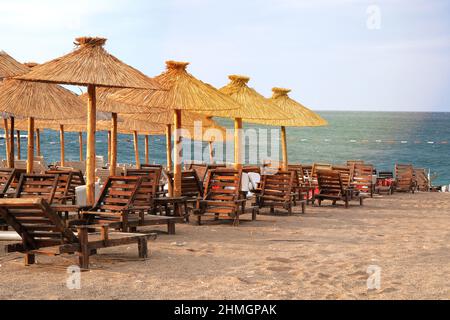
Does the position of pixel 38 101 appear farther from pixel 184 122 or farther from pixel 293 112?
pixel 293 112

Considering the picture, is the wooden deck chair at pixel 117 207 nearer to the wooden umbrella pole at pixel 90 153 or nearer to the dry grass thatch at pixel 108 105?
the wooden umbrella pole at pixel 90 153

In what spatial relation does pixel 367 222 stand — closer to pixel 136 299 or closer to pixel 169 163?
pixel 169 163

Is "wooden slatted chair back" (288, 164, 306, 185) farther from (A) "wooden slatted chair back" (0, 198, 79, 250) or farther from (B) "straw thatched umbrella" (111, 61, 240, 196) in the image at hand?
(A) "wooden slatted chair back" (0, 198, 79, 250)

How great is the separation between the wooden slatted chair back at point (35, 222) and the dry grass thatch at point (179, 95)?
477 centimetres

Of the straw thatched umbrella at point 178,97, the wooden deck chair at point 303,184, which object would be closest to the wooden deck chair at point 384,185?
the wooden deck chair at point 303,184

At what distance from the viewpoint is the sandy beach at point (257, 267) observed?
5.96 metres

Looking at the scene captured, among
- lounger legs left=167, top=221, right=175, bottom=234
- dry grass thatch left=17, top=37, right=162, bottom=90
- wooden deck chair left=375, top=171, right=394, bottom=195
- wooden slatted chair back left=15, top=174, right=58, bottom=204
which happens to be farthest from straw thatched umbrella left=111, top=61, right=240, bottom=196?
wooden deck chair left=375, top=171, right=394, bottom=195

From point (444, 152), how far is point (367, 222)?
251 ft

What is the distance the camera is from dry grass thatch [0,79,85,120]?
39.6 ft

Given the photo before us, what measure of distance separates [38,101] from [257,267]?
6.52m

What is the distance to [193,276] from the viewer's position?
261 inches

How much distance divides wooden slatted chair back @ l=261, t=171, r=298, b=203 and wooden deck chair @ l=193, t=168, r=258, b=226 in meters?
1.64

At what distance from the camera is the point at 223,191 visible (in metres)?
11.2

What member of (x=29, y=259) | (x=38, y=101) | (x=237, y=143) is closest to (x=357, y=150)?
(x=237, y=143)
